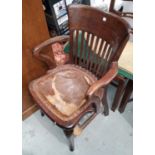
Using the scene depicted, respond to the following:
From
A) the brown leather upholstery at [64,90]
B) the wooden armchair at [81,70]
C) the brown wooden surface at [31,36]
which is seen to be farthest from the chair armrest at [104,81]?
the brown wooden surface at [31,36]

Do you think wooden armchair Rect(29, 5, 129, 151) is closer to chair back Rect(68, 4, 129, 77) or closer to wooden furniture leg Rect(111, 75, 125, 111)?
chair back Rect(68, 4, 129, 77)

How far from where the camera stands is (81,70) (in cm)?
149

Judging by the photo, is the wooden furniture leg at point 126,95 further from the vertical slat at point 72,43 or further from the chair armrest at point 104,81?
the vertical slat at point 72,43

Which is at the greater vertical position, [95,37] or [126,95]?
[95,37]

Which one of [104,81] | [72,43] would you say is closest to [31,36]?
[72,43]

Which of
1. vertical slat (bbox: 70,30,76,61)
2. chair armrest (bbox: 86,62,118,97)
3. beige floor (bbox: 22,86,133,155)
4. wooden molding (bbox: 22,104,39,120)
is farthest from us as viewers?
Result: wooden molding (bbox: 22,104,39,120)

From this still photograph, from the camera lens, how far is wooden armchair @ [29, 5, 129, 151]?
116 cm

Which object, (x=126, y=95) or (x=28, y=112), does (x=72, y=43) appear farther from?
(x=28, y=112)

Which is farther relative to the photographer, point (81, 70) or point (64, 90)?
point (81, 70)

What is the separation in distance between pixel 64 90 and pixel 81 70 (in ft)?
0.81

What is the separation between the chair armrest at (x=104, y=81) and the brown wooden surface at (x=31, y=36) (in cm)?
59

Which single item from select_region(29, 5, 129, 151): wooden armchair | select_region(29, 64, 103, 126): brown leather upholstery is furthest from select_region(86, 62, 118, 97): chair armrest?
select_region(29, 64, 103, 126): brown leather upholstery
